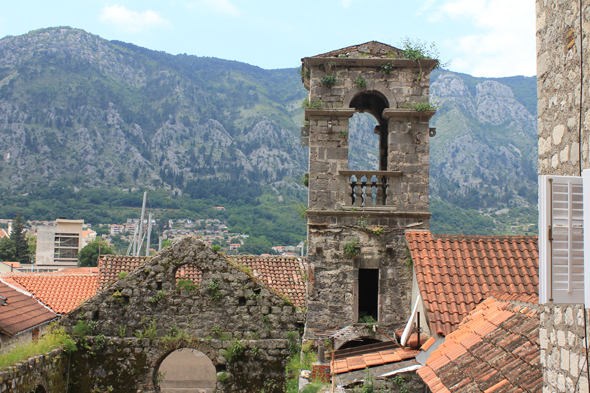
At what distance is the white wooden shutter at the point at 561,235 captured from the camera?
2.88 metres

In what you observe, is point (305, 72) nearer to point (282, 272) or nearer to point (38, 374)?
point (38, 374)

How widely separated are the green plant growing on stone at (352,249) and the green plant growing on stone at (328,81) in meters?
2.95

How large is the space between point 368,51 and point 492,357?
21.3 ft

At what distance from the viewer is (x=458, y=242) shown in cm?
887

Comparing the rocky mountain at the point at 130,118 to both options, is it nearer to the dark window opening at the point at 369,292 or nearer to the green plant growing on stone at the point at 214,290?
the dark window opening at the point at 369,292

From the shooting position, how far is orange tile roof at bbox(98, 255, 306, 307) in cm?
1683

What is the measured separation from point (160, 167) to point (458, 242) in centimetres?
8185

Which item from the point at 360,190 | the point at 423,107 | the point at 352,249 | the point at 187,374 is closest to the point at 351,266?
the point at 352,249

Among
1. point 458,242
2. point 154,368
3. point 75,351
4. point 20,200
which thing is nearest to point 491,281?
point 458,242

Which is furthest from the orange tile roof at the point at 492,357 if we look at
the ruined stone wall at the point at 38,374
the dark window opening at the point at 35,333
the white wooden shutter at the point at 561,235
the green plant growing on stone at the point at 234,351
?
the dark window opening at the point at 35,333

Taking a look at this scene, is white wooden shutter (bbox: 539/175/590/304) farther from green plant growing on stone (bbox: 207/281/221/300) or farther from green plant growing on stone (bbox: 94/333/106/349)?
green plant growing on stone (bbox: 94/333/106/349)

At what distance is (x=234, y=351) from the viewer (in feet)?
34.7

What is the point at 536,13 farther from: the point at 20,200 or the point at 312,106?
the point at 20,200

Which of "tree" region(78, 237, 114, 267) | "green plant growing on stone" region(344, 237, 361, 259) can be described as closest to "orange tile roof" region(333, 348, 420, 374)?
"green plant growing on stone" region(344, 237, 361, 259)
